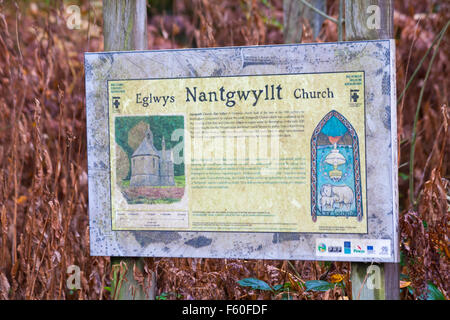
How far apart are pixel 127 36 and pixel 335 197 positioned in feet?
3.45

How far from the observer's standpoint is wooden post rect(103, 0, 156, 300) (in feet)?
7.43

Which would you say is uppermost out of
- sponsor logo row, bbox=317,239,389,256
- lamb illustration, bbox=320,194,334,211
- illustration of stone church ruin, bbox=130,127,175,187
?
illustration of stone church ruin, bbox=130,127,175,187

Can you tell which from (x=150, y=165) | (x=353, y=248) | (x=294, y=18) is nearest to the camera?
(x=353, y=248)

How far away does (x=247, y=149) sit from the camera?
2.10m

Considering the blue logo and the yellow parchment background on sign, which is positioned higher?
the yellow parchment background on sign

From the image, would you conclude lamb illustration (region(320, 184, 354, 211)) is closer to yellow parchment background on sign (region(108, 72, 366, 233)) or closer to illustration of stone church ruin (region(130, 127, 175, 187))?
yellow parchment background on sign (region(108, 72, 366, 233))

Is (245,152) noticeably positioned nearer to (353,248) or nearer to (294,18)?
(353,248)

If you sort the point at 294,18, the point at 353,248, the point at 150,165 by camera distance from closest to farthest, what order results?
the point at 353,248
the point at 150,165
the point at 294,18

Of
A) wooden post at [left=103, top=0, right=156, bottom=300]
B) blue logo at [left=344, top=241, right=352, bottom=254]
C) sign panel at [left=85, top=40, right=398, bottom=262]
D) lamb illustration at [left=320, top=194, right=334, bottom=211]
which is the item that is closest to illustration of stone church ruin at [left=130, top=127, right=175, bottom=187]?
sign panel at [left=85, top=40, right=398, bottom=262]

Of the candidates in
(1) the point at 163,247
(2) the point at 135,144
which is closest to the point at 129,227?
(1) the point at 163,247

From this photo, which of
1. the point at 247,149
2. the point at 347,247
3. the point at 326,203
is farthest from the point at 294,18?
the point at 347,247

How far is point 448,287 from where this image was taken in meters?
2.46

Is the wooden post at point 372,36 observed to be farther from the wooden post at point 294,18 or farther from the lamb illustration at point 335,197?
the wooden post at point 294,18

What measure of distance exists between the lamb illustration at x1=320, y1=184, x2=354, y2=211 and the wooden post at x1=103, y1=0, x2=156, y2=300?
0.79 metres
